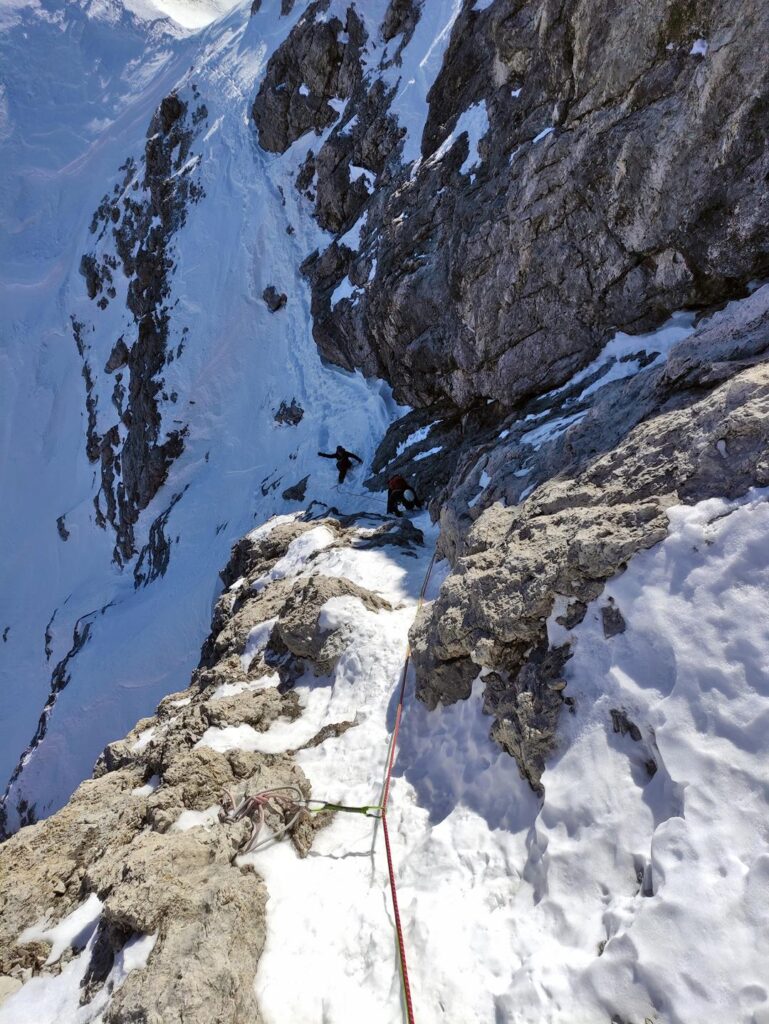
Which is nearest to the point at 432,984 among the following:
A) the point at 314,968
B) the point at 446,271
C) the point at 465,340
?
the point at 314,968

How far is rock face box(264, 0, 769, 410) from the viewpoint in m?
9.98

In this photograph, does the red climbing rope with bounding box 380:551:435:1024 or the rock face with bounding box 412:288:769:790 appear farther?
the rock face with bounding box 412:288:769:790

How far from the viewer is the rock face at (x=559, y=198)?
9.98 metres

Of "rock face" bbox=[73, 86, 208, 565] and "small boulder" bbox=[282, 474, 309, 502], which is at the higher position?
"rock face" bbox=[73, 86, 208, 565]

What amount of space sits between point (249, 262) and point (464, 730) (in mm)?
30063

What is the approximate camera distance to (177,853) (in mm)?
5445

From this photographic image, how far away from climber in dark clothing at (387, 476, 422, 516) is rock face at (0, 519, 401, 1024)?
217 inches

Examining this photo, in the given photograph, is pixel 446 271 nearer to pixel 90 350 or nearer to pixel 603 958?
pixel 603 958

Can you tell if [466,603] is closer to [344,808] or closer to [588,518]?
[588,518]

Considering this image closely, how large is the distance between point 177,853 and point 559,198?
1361 cm

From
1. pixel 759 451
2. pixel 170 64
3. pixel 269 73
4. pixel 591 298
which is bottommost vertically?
pixel 759 451

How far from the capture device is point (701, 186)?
33.7ft

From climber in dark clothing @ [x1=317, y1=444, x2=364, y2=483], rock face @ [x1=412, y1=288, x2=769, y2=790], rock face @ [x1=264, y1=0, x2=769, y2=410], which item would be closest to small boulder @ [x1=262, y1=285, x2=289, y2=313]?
rock face @ [x1=264, y1=0, x2=769, y2=410]

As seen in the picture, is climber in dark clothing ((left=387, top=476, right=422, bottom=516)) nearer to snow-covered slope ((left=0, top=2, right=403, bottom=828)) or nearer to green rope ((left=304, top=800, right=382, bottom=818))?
snow-covered slope ((left=0, top=2, right=403, bottom=828))
